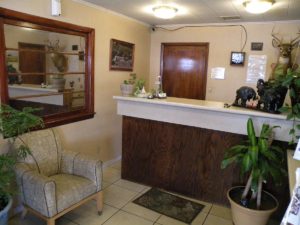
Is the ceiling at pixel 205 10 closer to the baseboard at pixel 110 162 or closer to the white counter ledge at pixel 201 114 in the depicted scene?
the white counter ledge at pixel 201 114

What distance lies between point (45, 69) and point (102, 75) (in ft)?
2.88

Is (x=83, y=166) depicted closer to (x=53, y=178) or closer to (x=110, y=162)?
(x=53, y=178)

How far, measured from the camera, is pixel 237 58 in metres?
3.83

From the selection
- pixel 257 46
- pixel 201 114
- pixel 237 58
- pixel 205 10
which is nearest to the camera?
pixel 201 114

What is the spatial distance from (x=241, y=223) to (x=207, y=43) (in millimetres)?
2810

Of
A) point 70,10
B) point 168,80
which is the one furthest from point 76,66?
point 168,80

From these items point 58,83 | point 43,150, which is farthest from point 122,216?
point 58,83

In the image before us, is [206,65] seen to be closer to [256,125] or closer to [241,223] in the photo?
[256,125]

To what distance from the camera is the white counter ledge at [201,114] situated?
231 centimetres

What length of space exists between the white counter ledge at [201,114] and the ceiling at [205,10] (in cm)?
115

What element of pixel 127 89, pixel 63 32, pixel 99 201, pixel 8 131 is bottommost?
pixel 99 201

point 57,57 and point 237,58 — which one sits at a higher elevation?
point 237,58

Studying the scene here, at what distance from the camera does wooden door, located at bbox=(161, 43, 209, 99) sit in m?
4.16

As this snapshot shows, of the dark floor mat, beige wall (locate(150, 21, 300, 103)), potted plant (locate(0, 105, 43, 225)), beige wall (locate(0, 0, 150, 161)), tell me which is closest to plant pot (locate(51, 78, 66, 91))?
beige wall (locate(0, 0, 150, 161))
